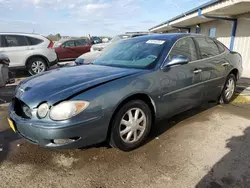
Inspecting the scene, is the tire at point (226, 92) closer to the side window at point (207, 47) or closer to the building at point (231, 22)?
the side window at point (207, 47)

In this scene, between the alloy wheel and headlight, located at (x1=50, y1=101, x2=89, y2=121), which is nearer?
headlight, located at (x1=50, y1=101, x2=89, y2=121)

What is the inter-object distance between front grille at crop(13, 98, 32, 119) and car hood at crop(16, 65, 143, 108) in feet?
0.23

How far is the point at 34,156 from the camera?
9.70ft

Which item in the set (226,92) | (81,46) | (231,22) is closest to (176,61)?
(226,92)

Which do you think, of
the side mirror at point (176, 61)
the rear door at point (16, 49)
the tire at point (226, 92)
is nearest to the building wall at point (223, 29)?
the tire at point (226, 92)

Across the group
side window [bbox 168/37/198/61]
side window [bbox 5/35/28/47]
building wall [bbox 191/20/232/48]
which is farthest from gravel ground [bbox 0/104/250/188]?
building wall [bbox 191/20/232/48]

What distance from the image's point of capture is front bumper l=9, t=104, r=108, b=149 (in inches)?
94.2

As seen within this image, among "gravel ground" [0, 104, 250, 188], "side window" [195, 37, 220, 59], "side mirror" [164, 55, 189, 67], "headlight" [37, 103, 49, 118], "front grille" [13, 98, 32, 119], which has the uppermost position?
"side window" [195, 37, 220, 59]

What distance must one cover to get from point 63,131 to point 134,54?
1.81m

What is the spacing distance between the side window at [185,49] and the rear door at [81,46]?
36.5 feet

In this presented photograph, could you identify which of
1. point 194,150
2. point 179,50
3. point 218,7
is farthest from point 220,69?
point 218,7

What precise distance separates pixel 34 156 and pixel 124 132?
1.23 m

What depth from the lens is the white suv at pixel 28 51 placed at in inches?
338

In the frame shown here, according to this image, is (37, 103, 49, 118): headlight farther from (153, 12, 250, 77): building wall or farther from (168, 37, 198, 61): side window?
(153, 12, 250, 77): building wall
